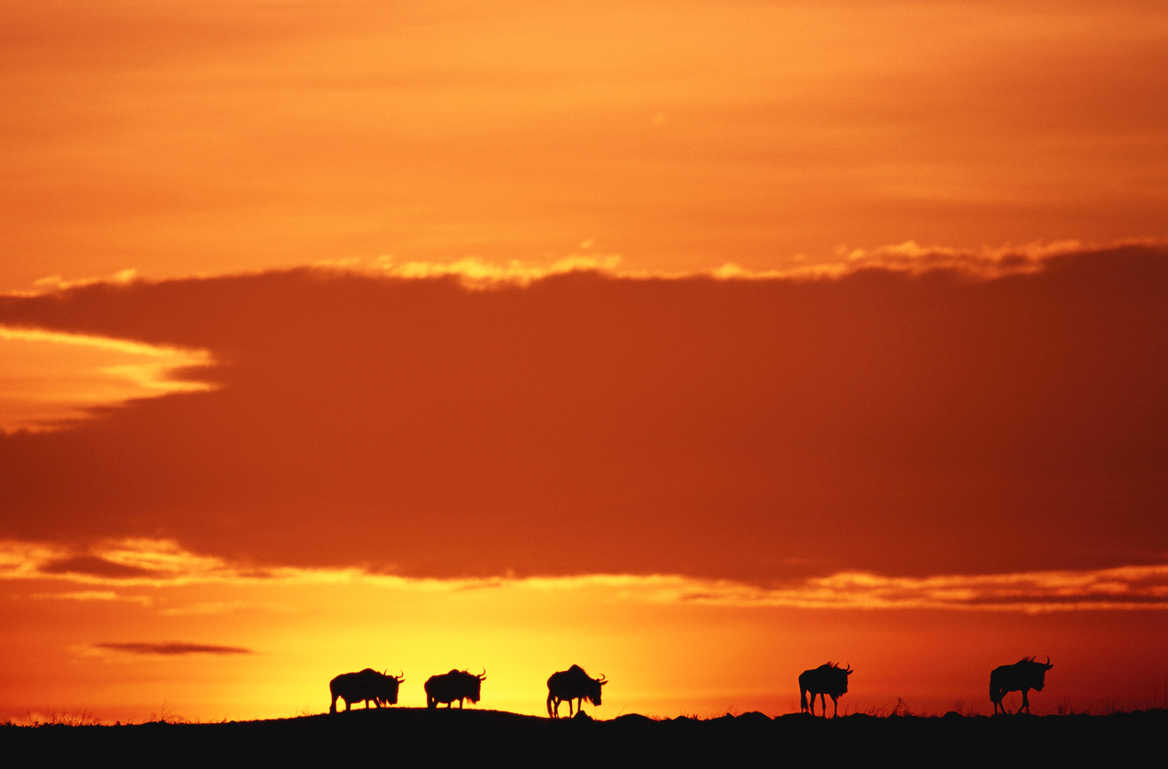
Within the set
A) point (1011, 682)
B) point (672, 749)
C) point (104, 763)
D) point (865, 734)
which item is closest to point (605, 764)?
point (672, 749)

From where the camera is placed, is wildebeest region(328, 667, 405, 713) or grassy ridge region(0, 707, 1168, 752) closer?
grassy ridge region(0, 707, 1168, 752)

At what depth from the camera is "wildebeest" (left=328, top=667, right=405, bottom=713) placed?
73.8m

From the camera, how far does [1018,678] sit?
73688 mm

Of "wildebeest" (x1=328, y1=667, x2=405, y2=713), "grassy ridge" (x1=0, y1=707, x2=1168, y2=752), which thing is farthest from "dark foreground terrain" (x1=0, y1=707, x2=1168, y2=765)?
"wildebeest" (x1=328, y1=667, x2=405, y2=713)

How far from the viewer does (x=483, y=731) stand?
63.2m

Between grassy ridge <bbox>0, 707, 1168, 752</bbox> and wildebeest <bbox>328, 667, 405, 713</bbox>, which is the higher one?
wildebeest <bbox>328, 667, 405, 713</bbox>

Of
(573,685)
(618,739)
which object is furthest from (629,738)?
(573,685)

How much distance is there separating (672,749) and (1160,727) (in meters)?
12.1

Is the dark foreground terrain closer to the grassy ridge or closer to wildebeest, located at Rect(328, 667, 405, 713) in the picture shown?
the grassy ridge

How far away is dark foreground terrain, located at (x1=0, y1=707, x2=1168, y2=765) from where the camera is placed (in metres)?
61.4

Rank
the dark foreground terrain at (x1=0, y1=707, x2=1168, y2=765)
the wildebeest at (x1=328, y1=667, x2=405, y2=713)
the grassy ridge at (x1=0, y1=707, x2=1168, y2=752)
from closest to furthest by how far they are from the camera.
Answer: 1. the dark foreground terrain at (x1=0, y1=707, x2=1168, y2=765)
2. the grassy ridge at (x1=0, y1=707, x2=1168, y2=752)
3. the wildebeest at (x1=328, y1=667, x2=405, y2=713)

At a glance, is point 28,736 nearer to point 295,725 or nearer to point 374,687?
point 295,725

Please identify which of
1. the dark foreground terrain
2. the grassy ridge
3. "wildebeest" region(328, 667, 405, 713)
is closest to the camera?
→ the dark foreground terrain

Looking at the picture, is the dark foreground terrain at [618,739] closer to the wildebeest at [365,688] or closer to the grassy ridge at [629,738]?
the grassy ridge at [629,738]
